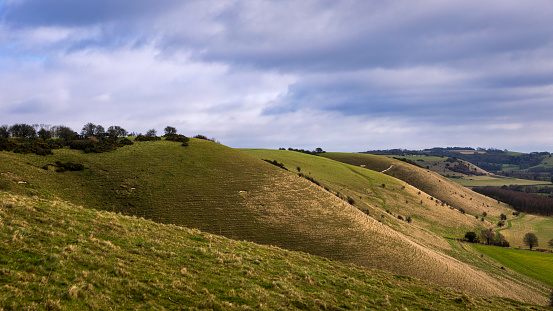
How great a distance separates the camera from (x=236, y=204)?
38.8 m

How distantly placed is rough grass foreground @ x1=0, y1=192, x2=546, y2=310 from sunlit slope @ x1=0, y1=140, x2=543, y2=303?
11.1m

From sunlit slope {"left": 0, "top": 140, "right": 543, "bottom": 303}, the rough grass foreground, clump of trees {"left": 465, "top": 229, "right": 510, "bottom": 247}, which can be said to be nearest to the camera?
the rough grass foreground

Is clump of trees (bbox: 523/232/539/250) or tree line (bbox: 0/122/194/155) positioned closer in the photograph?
tree line (bbox: 0/122/194/155)

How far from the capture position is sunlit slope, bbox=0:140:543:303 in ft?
108

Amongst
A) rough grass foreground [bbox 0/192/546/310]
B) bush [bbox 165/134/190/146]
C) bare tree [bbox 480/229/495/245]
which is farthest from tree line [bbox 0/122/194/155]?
bare tree [bbox 480/229/495/245]

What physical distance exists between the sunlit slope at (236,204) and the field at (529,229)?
49.5 m

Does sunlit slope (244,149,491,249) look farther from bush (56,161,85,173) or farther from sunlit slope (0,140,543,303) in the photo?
bush (56,161,85,173)

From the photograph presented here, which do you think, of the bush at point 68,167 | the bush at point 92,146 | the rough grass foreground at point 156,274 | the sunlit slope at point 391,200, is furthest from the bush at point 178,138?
the rough grass foreground at point 156,274

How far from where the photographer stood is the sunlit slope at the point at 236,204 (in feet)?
108

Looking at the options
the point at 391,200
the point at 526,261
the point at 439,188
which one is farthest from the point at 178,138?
the point at 439,188

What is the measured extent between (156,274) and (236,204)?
25894 millimetres

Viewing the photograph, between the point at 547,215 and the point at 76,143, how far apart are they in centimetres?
17535

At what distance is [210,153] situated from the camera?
54.6 m

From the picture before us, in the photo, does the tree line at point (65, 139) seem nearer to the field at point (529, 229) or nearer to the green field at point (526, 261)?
the green field at point (526, 261)
